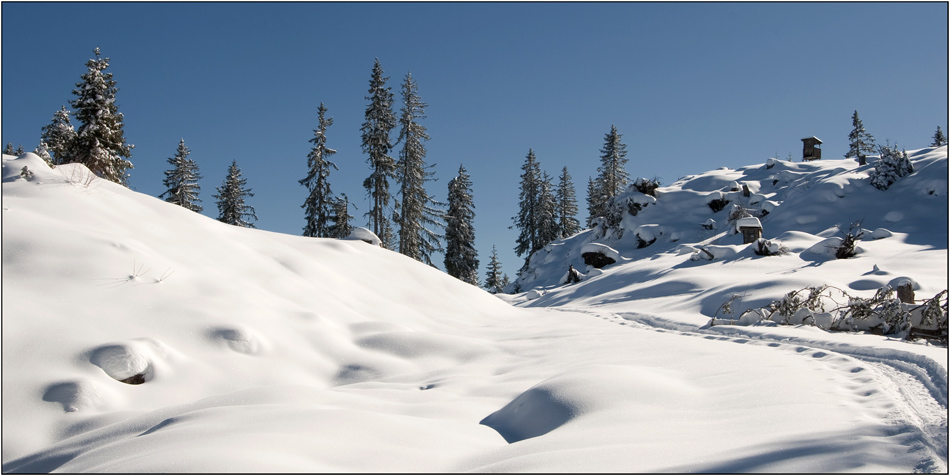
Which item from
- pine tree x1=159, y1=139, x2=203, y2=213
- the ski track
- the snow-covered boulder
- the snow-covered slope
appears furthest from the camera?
pine tree x1=159, y1=139, x2=203, y2=213

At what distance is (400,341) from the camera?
6.80 m

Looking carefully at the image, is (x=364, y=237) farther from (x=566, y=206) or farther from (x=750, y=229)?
(x=566, y=206)

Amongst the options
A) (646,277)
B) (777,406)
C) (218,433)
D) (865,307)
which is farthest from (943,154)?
(218,433)

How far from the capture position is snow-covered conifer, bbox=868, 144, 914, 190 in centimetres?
2333

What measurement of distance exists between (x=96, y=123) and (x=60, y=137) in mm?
4508

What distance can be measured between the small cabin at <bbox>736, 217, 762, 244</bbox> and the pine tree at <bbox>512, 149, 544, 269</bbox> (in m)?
24.6

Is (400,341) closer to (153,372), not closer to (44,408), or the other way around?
(153,372)

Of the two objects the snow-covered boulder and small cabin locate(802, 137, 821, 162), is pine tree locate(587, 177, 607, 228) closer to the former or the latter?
small cabin locate(802, 137, 821, 162)

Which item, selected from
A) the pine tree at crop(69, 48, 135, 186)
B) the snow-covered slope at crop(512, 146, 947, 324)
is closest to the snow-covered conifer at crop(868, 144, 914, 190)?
the snow-covered slope at crop(512, 146, 947, 324)

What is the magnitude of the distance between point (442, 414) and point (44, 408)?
3.21 metres

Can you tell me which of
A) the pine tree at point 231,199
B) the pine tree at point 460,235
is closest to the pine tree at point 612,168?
the pine tree at point 460,235

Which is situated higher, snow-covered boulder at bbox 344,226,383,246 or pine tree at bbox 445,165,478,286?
pine tree at bbox 445,165,478,286

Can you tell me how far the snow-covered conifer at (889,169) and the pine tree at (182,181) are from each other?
4065 centimetres

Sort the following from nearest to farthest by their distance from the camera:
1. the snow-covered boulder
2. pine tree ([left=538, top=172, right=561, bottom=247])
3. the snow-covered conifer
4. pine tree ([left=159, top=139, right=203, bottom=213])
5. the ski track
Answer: the ski track
the snow-covered boulder
the snow-covered conifer
pine tree ([left=159, top=139, right=203, bottom=213])
pine tree ([left=538, top=172, right=561, bottom=247])
